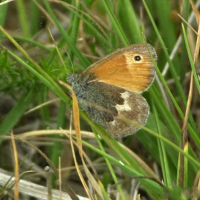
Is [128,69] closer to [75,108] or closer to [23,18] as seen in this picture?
[75,108]

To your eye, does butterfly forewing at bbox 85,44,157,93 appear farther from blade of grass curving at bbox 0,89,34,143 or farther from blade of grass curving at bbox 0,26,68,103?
blade of grass curving at bbox 0,89,34,143

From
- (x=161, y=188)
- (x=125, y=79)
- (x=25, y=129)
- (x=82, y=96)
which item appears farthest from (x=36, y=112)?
(x=161, y=188)

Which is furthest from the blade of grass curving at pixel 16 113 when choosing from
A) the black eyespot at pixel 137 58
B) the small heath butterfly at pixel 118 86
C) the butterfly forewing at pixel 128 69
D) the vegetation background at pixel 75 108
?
the black eyespot at pixel 137 58

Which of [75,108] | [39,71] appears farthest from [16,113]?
[75,108]

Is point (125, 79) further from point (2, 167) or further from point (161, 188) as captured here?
point (2, 167)

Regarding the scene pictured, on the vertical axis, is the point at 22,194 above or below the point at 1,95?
below

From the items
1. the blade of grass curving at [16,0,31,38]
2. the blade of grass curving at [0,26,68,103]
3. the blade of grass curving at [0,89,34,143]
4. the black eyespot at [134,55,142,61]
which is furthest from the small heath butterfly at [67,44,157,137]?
the blade of grass curving at [16,0,31,38]
